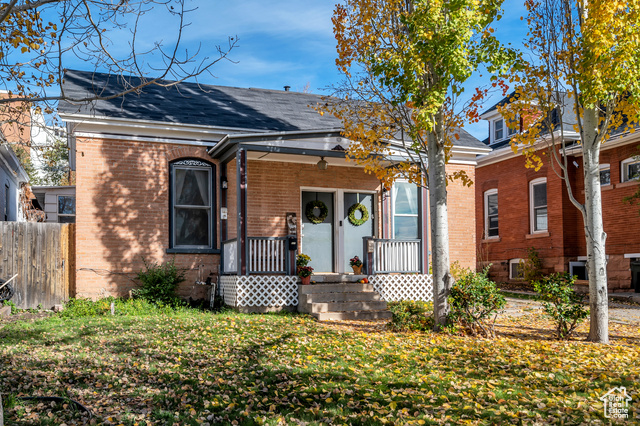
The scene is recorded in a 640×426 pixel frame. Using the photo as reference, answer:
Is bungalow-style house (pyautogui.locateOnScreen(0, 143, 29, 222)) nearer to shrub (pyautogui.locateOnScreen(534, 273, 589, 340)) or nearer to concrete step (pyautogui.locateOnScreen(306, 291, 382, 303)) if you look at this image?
concrete step (pyautogui.locateOnScreen(306, 291, 382, 303))

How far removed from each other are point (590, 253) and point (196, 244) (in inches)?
336

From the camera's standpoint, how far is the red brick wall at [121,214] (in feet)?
40.1

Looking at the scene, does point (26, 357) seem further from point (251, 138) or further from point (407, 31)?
point (407, 31)

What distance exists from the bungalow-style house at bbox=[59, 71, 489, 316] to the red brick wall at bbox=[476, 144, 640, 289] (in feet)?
19.7

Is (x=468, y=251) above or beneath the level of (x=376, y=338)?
above

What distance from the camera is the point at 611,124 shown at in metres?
9.23

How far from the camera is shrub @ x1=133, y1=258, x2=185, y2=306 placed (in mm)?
12156

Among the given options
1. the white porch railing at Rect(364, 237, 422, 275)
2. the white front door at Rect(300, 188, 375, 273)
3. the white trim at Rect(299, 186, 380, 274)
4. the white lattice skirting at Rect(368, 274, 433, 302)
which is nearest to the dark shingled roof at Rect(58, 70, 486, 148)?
the white trim at Rect(299, 186, 380, 274)

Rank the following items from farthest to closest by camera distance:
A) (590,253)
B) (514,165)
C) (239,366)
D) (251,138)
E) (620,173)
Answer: (514,165) → (620,173) → (251,138) → (590,253) → (239,366)

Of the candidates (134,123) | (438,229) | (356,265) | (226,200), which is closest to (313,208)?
(356,265)

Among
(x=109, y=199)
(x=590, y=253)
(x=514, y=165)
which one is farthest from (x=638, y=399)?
(x=514, y=165)

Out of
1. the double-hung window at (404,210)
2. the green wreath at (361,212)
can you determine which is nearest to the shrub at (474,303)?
the green wreath at (361,212)

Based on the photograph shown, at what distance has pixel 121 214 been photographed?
12508 mm

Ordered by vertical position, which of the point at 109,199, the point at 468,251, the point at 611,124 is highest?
the point at 611,124
